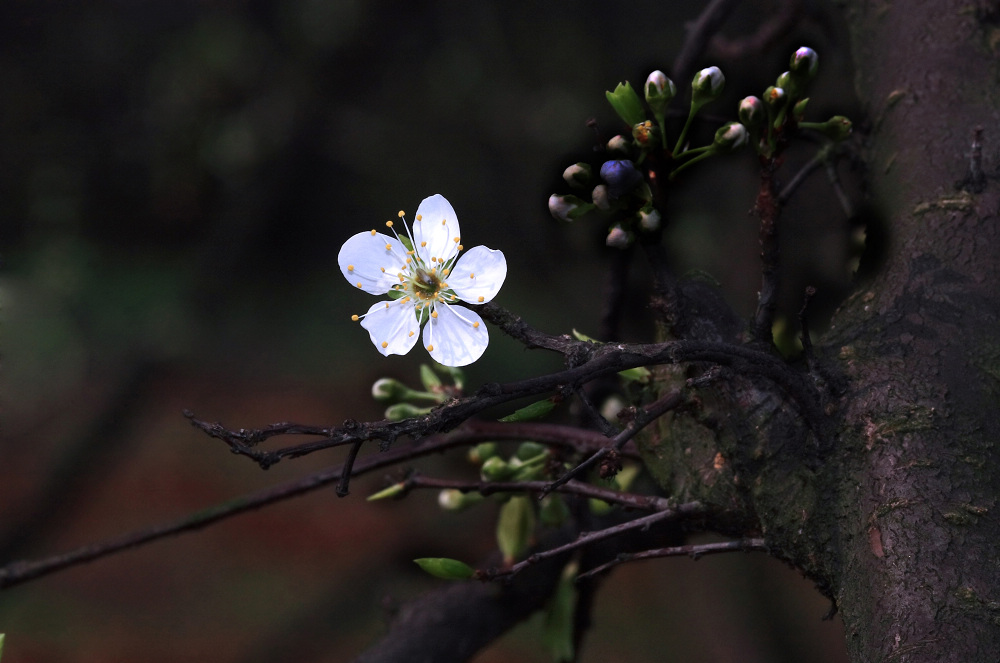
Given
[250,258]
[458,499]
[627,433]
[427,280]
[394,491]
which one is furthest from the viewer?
[250,258]

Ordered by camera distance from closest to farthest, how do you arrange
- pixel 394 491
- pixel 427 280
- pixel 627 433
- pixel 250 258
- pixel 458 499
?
1. pixel 627 433
2. pixel 427 280
3. pixel 394 491
4. pixel 458 499
5. pixel 250 258

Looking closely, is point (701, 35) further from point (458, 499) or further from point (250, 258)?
point (250, 258)

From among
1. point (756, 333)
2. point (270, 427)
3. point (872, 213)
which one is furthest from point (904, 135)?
point (270, 427)

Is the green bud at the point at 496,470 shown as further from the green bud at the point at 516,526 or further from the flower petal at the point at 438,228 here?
the flower petal at the point at 438,228

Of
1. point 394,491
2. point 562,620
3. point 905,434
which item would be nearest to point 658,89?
point 905,434

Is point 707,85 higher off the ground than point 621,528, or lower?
higher
